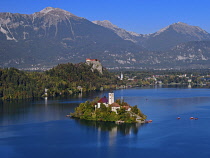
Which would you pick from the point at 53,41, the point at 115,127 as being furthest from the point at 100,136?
the point at 53,41

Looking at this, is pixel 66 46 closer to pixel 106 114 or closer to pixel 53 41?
pixel 53 41

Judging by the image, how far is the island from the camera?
29875 mm

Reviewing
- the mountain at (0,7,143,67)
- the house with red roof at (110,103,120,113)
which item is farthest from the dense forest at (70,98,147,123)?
the mountain at (0,7,143,67)

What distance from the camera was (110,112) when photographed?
3061cm

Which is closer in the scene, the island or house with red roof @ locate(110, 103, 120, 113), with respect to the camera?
the island

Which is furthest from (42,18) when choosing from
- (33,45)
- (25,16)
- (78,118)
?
(78,118)

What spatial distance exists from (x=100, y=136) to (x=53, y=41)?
357 ft

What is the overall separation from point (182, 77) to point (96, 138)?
194 ft

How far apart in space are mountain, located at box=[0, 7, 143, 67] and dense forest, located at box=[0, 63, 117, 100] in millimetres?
47558

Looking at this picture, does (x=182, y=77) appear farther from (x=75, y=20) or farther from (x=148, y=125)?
(x=75, y=20)

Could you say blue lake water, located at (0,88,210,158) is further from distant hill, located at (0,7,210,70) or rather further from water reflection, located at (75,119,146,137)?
distant hill, located at (0,7,210,70)

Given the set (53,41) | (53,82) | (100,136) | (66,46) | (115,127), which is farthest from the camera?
(66,46)

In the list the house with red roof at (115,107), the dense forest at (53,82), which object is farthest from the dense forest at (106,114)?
the dense forest at (53,82)

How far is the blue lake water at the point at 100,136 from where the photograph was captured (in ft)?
75.8
